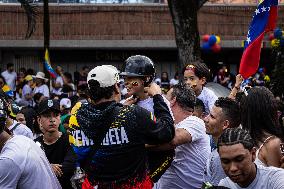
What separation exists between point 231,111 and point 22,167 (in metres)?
2.08

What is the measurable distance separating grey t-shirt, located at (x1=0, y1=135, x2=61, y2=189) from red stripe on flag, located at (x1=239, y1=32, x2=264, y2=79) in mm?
3528

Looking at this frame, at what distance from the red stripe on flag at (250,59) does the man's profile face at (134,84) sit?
2582 millimetres

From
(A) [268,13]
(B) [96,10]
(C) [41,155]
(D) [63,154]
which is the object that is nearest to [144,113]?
(C) [41,155]

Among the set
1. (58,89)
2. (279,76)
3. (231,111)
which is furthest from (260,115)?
(58,89)

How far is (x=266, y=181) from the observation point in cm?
445

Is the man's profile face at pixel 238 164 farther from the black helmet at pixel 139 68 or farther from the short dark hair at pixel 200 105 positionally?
the short dark hair at pixel 200 105

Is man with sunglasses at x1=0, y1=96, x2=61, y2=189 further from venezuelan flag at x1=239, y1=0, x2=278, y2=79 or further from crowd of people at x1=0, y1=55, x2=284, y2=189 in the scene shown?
venezuelan flag at x1=239, y1=0, x2=278, y2=79

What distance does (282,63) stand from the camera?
14.3 meters

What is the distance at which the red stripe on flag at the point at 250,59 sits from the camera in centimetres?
794

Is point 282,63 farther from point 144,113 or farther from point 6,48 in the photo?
point 6,48

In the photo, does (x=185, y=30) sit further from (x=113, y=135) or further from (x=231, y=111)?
(x=113, y=135)

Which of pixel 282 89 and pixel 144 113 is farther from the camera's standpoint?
pixel 282 89

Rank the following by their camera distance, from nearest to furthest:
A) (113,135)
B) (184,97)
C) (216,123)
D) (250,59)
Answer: (113,135) < (184,97) < (216,123) < (250,59)

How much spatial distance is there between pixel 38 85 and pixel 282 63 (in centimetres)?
791
